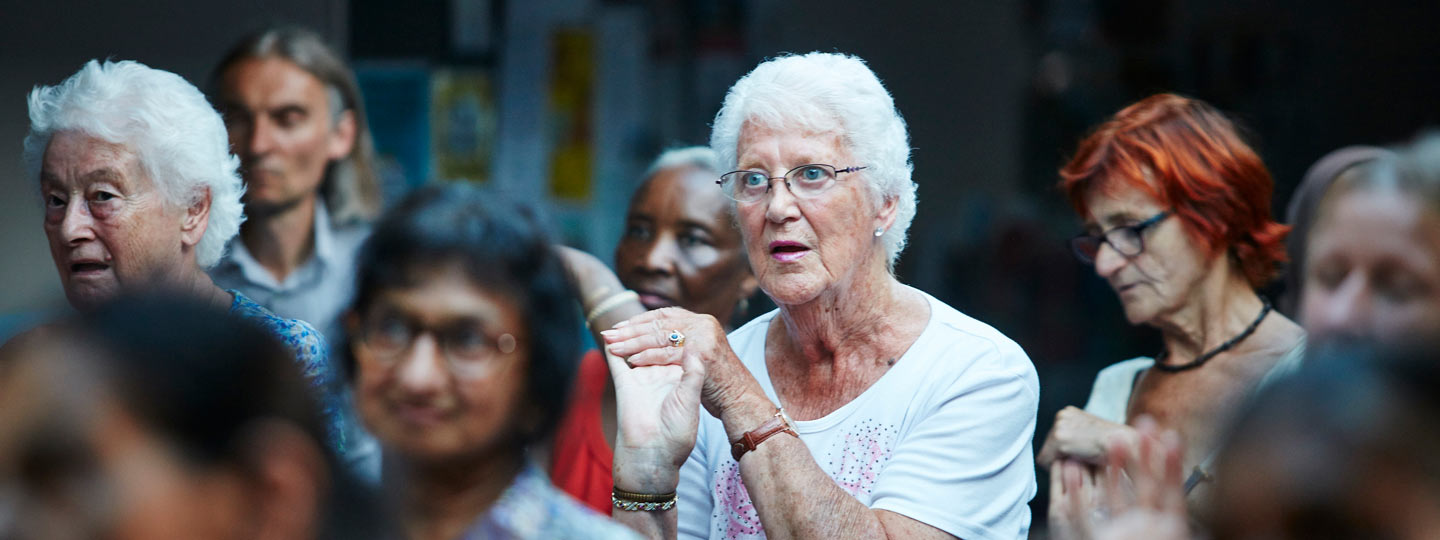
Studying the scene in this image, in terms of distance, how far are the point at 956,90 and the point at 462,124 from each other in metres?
2.14

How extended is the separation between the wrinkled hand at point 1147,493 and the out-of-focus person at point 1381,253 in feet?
2.28

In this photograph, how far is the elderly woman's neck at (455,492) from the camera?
1851 millimetres

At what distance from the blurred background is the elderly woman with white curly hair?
2040 millimetres

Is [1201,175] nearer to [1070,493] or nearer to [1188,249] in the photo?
[1188,249]

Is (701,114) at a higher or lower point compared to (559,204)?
higher

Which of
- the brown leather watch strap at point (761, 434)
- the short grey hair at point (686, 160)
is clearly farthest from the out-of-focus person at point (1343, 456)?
the short grey hair at point (686, 160)

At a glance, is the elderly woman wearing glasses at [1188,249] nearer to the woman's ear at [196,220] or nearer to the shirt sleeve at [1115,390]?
the shirt sleeve at [1115,390]

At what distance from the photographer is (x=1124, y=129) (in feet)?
10.8

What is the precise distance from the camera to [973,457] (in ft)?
8.16

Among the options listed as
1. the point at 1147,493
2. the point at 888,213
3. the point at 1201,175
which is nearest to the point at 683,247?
the point at 888,213

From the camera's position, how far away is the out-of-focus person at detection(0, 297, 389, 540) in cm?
135

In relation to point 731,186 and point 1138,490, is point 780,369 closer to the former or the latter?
point 731,186

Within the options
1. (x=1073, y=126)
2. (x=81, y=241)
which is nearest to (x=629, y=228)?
(x=81, y=241)

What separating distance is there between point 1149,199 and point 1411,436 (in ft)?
7.02
